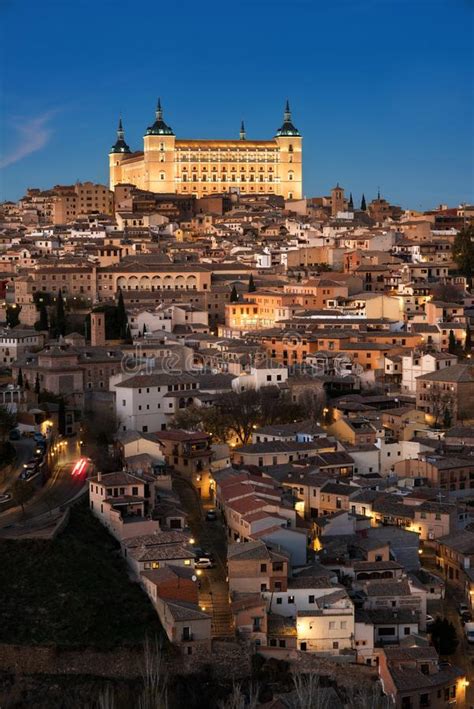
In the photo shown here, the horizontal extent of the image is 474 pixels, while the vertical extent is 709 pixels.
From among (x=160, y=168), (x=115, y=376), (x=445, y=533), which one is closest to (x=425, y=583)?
(x=445, y=533)

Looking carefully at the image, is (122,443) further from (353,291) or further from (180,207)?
(180,207)

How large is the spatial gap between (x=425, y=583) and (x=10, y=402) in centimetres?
765

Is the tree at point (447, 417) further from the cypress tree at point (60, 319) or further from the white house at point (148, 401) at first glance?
the cypress tree at point (60, 319)

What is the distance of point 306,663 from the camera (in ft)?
37.5

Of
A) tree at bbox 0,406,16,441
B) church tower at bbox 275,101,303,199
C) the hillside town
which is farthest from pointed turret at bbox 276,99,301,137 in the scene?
tree at bbox 0,406,16,441

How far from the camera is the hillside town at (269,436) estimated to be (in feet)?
38.8

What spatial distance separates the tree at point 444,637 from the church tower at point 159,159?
3480 centimetres

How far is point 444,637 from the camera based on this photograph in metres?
11.7

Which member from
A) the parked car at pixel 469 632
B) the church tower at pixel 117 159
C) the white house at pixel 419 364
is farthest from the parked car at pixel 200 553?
the church tower at pixel 117 159

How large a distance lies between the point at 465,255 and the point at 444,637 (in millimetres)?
16222

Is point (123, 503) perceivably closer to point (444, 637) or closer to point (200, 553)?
point (200, 553)

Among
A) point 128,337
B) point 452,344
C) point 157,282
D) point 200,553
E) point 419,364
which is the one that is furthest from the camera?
point 157,282

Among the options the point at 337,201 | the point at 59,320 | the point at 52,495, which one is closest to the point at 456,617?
the point at 52,495

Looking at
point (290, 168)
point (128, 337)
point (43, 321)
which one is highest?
point (290, 168)
